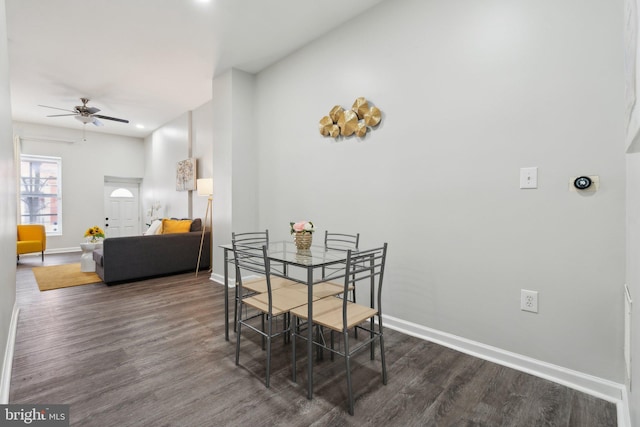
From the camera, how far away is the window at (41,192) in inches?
265

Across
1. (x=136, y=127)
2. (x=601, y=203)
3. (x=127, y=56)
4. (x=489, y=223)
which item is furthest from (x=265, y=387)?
(x=136, y=127)

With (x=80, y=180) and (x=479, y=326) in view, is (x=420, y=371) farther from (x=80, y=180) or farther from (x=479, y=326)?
(x=80, y=180)

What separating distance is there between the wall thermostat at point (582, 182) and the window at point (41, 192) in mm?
9233

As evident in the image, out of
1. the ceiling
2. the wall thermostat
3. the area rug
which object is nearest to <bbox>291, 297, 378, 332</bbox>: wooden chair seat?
the wall thermostat

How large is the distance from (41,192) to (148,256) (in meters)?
4.70

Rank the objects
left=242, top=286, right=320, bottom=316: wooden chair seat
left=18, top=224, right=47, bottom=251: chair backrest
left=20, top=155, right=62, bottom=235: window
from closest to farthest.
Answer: left=242, top=286, right=320, bottom=316: wooden chair seat → left=18, top=224, right=47, bottom=251: chair backrest → left=20, top=155, right=62, bottom=235: window

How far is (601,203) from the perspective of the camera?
1736 millimetres

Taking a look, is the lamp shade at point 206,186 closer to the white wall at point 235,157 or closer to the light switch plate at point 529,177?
the white wall at point 235,157

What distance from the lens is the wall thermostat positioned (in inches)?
69.3

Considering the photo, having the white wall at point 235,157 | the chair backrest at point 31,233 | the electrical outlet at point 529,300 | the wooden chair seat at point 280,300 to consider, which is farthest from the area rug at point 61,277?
the electrical outlet at point 529,300

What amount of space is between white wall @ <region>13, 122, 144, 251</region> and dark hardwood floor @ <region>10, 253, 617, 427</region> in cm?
548

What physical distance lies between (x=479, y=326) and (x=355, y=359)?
3.07 feet

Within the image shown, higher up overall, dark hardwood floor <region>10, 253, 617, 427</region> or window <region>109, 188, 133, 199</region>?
window <region>109, 188, 133, 199</region>

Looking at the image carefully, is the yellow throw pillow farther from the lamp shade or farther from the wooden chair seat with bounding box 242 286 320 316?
the wooden chair seat with bounding box 242 286 320 316
